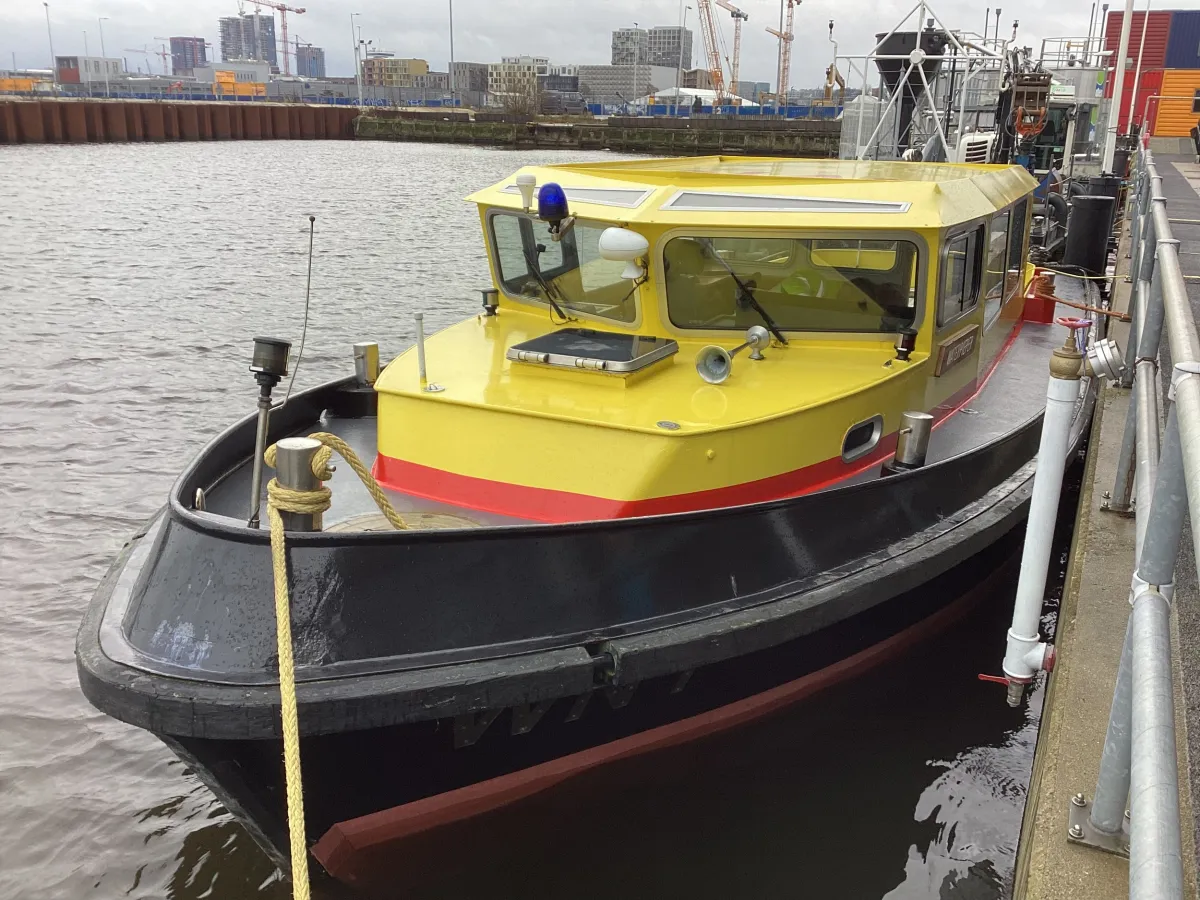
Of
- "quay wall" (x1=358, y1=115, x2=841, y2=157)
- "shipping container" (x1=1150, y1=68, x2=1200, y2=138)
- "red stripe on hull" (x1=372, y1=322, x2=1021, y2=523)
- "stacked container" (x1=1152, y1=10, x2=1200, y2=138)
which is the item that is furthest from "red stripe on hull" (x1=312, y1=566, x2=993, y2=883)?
"quay wall" (x1=358, y1=115, x2=841, y2=157)

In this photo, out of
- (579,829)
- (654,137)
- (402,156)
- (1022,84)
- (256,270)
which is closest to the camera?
(579,829)

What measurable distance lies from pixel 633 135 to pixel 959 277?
196ft

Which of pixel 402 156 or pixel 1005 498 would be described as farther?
pixel 402 156

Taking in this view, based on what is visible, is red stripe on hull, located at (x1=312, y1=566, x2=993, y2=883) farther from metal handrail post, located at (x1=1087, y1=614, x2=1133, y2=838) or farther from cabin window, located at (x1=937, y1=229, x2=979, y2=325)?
metal handrail post, located at (x1=1087, y1=614, x2=1133, y2=838)

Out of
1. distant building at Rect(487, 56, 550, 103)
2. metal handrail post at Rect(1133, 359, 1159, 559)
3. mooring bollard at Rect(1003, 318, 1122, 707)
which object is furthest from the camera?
distant building at Rect(487, 56, 550, 103)

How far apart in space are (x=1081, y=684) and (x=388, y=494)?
116 inches

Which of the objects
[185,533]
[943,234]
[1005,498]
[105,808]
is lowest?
[105,808]

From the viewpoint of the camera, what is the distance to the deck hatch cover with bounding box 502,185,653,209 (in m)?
4.83

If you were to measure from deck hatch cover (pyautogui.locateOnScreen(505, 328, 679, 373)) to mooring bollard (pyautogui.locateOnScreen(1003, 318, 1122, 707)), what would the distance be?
1748mm

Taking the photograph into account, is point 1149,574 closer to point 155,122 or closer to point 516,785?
point 516,785

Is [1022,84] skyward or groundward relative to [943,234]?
skyward

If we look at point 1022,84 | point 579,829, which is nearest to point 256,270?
point 1022,84

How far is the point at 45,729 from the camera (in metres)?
5.50

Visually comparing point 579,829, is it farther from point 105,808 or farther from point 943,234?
point 943,234
